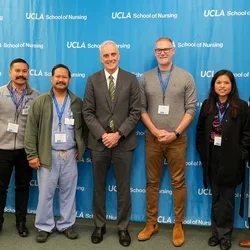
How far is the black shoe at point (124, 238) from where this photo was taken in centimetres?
301

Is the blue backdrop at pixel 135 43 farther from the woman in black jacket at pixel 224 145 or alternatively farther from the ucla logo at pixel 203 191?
the woman in black jacket at pixel 224 145

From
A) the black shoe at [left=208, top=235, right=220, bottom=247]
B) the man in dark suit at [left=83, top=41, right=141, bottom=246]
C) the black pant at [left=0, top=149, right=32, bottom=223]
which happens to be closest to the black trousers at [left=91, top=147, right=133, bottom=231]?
the man in dark suit at [left=83, top=41, right=141, bottom=246]

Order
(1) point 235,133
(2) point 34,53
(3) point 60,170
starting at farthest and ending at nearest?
(2) point 34,53
(3) point 60,170
(1) point 235,133

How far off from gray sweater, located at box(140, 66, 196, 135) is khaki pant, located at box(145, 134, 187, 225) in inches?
6.8

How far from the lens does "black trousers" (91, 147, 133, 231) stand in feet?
9.87

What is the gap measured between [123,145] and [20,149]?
3.13 ft

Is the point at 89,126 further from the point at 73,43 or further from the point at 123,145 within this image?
the point at 73,43

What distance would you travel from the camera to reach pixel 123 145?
2994 millimetres

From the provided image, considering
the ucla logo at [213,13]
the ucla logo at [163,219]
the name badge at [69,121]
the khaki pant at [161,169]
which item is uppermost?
the ucla logo at [213,13]

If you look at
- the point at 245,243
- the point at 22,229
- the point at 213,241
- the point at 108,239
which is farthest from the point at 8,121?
the point at 245,243

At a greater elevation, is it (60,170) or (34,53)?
(34,53)

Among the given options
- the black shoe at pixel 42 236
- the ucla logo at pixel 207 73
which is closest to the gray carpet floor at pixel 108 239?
the black shoe at pixel 42 236

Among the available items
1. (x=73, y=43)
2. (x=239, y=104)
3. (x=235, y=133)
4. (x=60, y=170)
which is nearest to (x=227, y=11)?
(x=239, y=104)

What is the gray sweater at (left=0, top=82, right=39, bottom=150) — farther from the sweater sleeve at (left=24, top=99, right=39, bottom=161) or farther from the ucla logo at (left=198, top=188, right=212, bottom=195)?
the ucla logo at (left=198, top=188, right=212, bottom=195)
